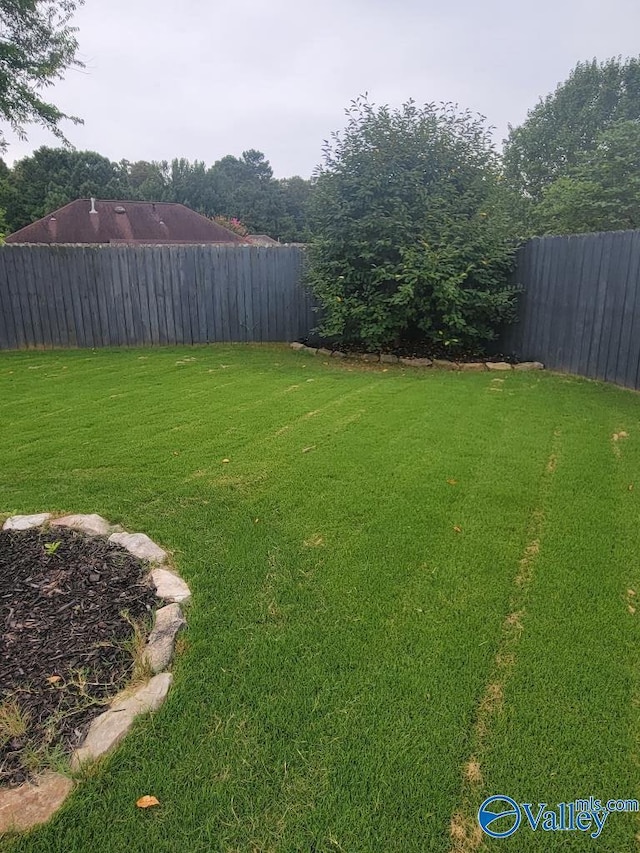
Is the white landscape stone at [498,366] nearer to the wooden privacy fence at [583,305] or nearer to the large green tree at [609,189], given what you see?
the wooden privacy fence at [583,305]

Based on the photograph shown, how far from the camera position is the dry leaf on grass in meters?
1.30

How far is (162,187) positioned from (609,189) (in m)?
30.3

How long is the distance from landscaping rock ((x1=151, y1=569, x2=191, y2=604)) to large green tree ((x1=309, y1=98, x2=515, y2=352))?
213 inches

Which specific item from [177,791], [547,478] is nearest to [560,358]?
[547,478]

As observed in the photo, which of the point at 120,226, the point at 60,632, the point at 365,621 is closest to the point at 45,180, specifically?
the point at 120,226

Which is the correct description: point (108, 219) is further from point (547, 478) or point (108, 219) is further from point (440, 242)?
point (547, 478)

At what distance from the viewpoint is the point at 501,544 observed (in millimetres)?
2539

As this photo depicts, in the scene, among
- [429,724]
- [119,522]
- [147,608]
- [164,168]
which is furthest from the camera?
[164,168]

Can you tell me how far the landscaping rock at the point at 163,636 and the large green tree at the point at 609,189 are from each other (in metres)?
16.0

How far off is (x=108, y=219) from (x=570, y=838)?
25.5 meters

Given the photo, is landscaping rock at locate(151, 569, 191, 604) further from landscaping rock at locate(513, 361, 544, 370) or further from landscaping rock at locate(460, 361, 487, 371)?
landscaping rock at locate(513, 361, 544, 370)

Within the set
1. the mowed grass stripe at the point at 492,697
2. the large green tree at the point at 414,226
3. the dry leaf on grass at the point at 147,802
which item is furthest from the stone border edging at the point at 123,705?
the large green tree at the point at 414,226

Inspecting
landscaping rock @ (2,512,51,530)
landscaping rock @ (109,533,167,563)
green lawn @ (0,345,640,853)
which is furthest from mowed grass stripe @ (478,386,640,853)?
landscaping rock @ (2,512,51,530)

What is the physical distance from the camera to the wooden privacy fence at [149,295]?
27.6 feet
